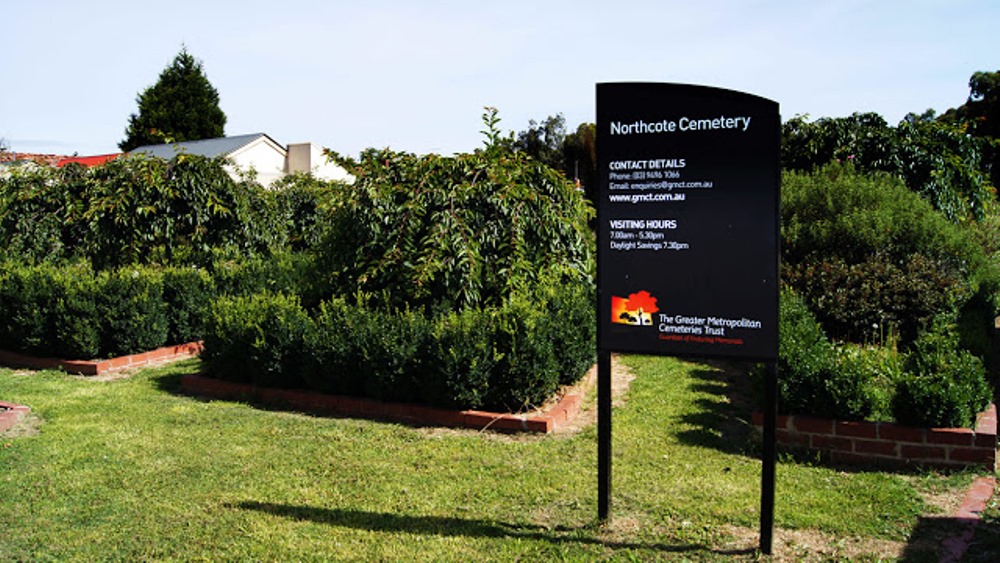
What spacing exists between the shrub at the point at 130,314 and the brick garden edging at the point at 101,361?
0.45 ft

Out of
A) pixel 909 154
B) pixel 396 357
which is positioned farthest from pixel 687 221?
pixel 909 154

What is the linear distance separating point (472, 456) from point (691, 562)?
1.99 metres

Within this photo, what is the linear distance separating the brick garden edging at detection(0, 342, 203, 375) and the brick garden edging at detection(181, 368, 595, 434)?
1.52 metres

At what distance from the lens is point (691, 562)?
3.72 meters

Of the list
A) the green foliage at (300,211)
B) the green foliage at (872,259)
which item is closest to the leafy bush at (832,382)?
the green foliage at (872,259)

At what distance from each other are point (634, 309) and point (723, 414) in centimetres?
278

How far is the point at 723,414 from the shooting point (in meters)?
6.29

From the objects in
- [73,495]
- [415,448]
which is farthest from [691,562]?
[73,495]

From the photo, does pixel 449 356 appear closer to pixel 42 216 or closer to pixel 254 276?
pixel 254 276

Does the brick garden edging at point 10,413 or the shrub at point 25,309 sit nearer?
the brick garden edging at point 10,413

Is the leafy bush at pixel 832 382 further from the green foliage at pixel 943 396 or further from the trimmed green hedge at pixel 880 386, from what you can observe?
the green foliage at pixel 943 396

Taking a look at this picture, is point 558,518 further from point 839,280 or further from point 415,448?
point 839,280

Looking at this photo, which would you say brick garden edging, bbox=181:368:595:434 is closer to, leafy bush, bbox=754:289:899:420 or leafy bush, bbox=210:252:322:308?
leafy bush, bbox=754:289:899:420

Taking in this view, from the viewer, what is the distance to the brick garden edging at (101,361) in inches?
336
